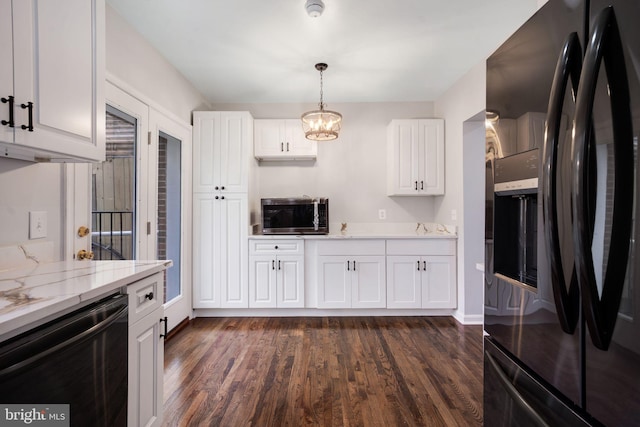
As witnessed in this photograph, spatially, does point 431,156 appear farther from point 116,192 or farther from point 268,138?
point 116,192

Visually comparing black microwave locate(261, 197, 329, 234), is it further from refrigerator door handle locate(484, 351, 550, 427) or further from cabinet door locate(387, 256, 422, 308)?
refrigerator door handle locate(484, 351, 550, 427)

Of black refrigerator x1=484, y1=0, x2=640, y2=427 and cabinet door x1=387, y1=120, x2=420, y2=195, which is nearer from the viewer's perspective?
black refrigerator x1=484, y1=0, x2=640, y2=427

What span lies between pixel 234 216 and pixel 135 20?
73.0 inches

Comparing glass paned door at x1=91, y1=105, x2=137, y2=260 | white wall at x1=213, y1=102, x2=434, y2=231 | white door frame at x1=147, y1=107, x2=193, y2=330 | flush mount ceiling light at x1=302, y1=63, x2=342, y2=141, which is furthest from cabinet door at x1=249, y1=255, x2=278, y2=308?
flush mount ceiling light at x1=302, y1=63, x2=342, y2=141

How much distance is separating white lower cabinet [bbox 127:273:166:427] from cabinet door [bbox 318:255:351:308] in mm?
1909

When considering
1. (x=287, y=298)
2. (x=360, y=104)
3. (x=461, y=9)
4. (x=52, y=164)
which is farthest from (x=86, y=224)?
(x=360, y=104)

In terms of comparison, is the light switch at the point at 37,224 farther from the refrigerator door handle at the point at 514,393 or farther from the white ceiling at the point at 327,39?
the refrigerator door handle at the point at 514,393

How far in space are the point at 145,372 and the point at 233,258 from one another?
1893mm

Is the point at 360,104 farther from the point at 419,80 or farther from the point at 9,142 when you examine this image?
the point at 9,142

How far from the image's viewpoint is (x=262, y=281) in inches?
127

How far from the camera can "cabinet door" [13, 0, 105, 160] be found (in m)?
1.08

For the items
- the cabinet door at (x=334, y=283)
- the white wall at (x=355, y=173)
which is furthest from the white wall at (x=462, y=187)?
the cabinet door at (x=334, y=283)

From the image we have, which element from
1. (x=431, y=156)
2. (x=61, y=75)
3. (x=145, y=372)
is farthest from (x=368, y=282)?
(x=61, y=75)

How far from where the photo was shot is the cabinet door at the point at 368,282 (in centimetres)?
324
